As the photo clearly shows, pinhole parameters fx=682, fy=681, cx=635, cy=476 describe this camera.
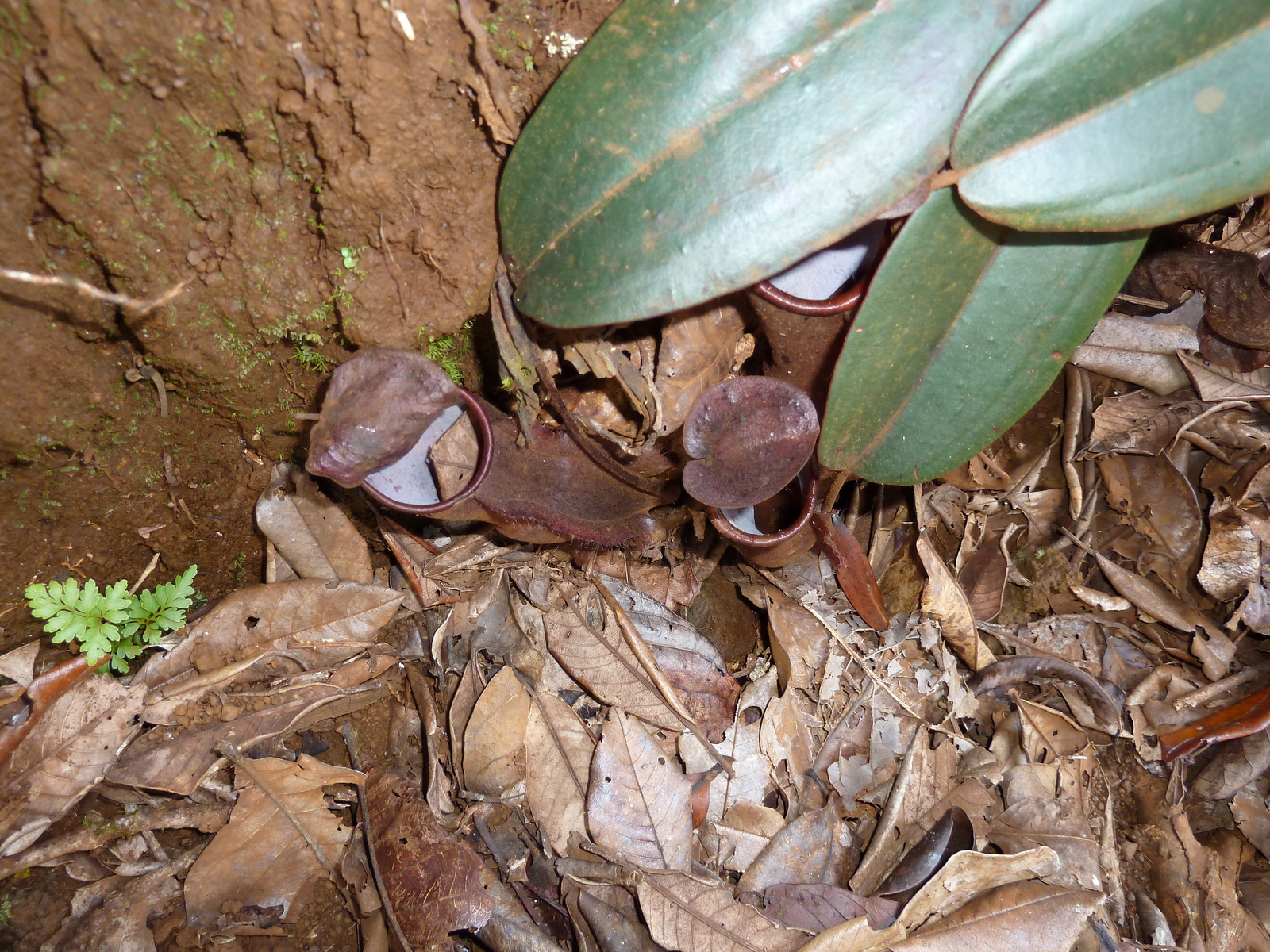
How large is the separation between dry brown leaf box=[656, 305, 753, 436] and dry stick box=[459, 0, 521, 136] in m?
0.50

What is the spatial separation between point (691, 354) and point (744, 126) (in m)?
0.49

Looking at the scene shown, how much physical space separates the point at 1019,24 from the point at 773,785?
1.84 meters

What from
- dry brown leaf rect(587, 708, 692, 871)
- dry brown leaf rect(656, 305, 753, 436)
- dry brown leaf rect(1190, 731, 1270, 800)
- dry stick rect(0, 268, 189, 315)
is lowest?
dry brown leaf rect(1190, 731, 1270, 800)

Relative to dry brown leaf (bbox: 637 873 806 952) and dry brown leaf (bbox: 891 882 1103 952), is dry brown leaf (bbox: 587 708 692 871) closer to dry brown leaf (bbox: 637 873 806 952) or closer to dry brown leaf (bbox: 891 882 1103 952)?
dry brown leaf (bbox: 637 873 806 952)

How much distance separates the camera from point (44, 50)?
1052mm

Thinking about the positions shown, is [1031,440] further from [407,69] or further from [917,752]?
[407,69]

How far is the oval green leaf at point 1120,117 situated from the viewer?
111cm

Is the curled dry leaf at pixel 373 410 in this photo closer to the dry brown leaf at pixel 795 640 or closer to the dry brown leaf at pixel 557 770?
the dry brown leaf at pixel 557 770

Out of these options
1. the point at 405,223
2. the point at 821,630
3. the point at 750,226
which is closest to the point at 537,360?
the point at 405,223

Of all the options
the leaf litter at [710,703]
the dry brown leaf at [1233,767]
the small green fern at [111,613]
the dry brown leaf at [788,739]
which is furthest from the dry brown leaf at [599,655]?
the dry brown leaf at [1233,767]

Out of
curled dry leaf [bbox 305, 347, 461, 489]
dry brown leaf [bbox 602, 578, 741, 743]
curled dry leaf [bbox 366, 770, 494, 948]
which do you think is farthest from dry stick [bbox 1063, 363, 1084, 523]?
curled dry leaf [bbox 366, 770, 494, 948]

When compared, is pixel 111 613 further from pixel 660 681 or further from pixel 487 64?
pixel 487 64

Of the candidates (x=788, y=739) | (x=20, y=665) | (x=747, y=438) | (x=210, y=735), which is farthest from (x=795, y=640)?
(x=20, y=665)

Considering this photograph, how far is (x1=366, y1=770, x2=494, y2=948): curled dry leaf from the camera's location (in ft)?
5.40
